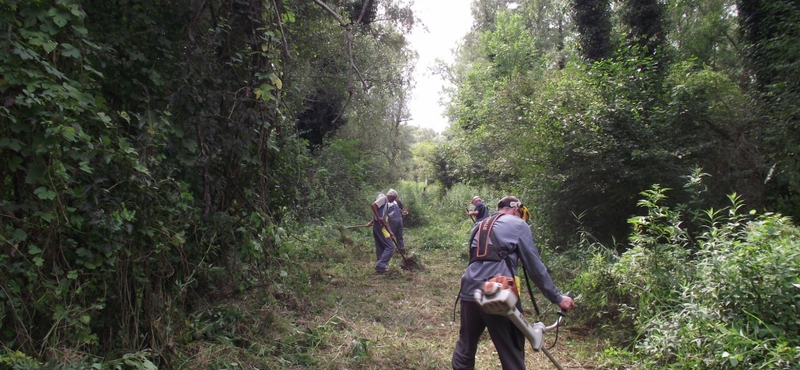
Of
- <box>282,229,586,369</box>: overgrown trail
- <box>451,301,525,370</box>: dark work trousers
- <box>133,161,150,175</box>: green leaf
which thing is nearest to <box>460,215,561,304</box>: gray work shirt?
<box>451,301,525,370</box>: dark work trousers

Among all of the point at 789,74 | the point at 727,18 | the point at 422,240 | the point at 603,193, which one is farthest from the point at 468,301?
the point at 727,18

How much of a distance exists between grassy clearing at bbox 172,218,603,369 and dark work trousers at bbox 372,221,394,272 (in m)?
0.76

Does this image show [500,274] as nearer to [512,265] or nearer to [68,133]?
[512,265]

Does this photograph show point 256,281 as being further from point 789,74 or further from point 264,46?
point 789,74

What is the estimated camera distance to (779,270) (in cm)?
360

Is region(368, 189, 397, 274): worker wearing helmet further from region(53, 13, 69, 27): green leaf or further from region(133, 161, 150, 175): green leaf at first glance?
region(53, 13, 69, 27): green leaf

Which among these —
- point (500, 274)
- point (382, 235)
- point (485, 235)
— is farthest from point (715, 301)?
point (382, 235)

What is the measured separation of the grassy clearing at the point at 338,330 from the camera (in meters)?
4.21

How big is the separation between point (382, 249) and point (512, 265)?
625 centimetres

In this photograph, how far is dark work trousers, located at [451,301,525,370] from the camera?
11.3ft

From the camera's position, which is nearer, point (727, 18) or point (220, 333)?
point (220, 333)

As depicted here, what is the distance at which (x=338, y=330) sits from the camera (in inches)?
207

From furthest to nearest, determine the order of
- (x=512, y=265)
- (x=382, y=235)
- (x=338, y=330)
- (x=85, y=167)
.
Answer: (x=382, y=235)
(x=338, y=330)
(x=512, y=265)
(x=85, y=167)

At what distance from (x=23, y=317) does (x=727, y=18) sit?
73.8ft
